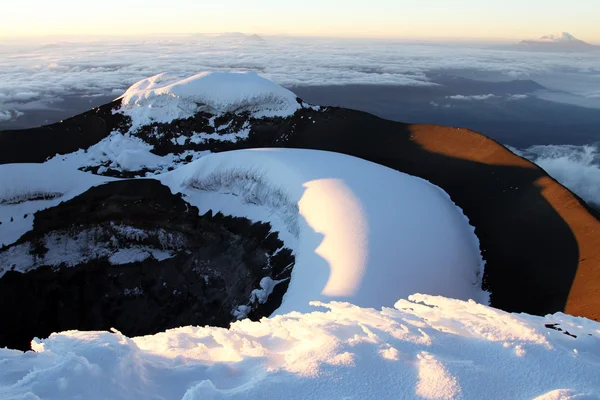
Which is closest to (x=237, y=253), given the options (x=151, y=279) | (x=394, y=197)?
(x=151, y=279)

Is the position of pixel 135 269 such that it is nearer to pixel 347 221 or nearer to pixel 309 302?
pixel 347 221

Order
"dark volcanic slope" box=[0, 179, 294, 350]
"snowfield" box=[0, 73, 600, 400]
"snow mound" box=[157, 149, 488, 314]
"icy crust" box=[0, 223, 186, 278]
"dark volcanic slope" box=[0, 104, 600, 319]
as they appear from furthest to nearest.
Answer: "icy crust" box=[0, 223, 186, 278], "dark volcanic slope" box=[0, 179, 294, 350], "dark volcanic slope" box=[0, 104, 600, 319], "snow mound" box=[157, 149, 488, 314], "snowfield" box=[0, 73, 600, 400]

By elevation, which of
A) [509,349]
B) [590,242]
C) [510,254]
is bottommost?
[510,254]

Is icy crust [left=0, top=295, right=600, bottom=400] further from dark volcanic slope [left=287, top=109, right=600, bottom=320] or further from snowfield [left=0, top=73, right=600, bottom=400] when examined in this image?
dark volcanic slope [left=287, top=109, right=600, bottom=320]

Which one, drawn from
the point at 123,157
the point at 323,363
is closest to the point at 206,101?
the point at 123,157

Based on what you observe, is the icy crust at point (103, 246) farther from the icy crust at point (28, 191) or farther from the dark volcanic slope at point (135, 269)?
the icy crust at point (28, 191)

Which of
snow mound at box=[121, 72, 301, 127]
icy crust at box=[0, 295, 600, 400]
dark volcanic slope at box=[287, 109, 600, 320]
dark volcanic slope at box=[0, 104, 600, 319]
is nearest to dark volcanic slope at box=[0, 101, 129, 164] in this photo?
dark volcanic slope at box=[0, 104, 600, 319]

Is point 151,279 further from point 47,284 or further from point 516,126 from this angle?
point 516,126
